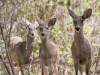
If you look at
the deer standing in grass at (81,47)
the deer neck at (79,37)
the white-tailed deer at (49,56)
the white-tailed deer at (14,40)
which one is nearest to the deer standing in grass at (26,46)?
the white-tailed deer at (14,40)

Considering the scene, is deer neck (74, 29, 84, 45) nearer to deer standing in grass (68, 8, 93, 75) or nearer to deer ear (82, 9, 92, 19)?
deer standing in grass (68, 8, 93, 75)

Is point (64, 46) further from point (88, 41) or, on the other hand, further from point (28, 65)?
point (88, 41)

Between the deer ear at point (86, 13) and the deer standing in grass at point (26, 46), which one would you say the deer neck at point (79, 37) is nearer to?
the deer ear at point (86, 13)

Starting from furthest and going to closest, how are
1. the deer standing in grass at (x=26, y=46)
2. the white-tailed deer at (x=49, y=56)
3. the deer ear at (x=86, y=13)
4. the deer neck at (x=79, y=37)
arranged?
1. the deer standing in grass at (x=26, y=46)
2. the white-tailed deer at (x=49, y=56)
3. the deer ear at (x=86, y=13)
4. the deer neck at (x=79, y=37)

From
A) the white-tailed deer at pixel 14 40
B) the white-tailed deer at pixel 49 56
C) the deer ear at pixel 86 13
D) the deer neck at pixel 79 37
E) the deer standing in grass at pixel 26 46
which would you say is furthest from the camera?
the white-tailed deer at pixel 14 40

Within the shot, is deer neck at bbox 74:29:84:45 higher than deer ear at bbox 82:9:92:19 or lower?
lower

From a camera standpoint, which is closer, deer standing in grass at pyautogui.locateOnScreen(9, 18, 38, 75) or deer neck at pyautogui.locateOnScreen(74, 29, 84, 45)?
deer neck at pyautogui.locateOnScreen(74, 29, 84, 45)

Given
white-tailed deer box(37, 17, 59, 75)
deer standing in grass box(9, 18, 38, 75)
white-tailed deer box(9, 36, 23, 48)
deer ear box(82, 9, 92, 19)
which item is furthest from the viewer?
white-tailed deer box(9, 36, 23, 48)

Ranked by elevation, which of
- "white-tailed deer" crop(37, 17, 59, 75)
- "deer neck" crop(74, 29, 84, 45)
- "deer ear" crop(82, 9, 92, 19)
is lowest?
"white-tailed deer" crop(37, 17, 59, 75)

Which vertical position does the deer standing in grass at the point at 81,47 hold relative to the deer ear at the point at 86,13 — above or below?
below

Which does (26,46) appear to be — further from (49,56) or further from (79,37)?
(79,37)

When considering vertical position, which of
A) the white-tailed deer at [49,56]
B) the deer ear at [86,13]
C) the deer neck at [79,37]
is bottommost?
the white-tailed deer at [49,56]

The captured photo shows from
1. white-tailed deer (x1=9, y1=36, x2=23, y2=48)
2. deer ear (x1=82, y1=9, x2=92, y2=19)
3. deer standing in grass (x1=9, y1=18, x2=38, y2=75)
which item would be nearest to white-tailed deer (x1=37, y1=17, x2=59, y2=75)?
deer standing in grass (x1=9, y1=18, x2=38, y2=75)

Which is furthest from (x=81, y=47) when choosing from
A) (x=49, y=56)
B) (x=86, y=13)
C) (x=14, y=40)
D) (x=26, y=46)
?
(x=14, y=40)
